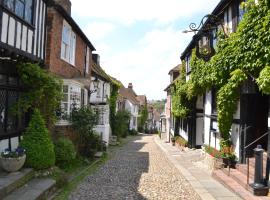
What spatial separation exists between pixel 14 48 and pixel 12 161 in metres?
3.24

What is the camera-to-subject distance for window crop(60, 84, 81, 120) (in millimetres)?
16062

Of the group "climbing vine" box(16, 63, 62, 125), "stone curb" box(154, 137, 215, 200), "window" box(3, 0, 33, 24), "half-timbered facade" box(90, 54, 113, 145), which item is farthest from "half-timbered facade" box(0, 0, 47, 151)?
"half-timbered facade" box(90, 54, 113, 145)

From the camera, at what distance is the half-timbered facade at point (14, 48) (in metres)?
9.87

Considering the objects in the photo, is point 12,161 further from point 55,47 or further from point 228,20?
point 228,20

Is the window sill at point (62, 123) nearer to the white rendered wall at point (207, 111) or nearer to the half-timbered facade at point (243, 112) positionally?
the half-timbered facade at point (243, 112)

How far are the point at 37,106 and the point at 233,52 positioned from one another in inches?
285

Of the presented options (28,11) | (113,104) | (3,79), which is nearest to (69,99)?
(3,79)

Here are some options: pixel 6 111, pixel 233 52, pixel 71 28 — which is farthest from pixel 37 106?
pixel 233 52

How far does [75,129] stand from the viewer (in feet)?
55.7

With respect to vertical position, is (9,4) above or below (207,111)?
above

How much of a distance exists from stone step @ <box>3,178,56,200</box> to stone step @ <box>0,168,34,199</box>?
11 centimetres

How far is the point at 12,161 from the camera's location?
9.60 meters

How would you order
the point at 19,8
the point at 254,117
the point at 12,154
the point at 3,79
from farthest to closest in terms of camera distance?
the point at 254,117 → the point at 3,79 → the point at 19,8 → the point at 12,154

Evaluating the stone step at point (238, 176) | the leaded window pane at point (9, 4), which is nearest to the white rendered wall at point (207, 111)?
the stone step at point (238, 176)
